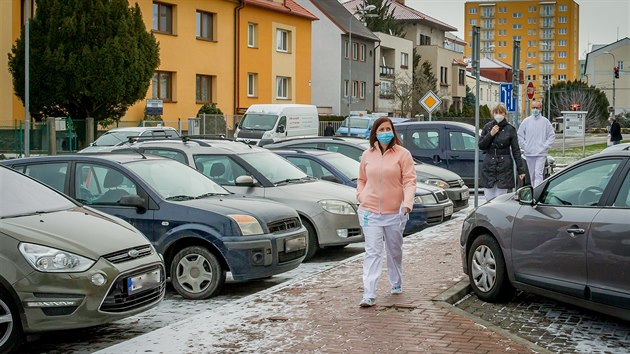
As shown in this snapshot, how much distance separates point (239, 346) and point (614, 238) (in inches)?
119

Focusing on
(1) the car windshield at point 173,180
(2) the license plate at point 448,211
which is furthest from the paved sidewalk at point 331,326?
(2) the license plate at point 448,211

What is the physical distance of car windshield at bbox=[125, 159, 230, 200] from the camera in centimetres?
1020

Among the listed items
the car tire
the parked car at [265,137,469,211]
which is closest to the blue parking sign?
the parked car at [265,137,469,211]

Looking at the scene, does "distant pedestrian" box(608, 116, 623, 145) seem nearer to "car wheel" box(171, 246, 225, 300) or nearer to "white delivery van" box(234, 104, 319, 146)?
"white delivery van" box(234, 104, 319, 146)

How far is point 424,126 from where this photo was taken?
22.4m

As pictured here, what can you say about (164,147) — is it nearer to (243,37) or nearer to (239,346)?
(239,346)

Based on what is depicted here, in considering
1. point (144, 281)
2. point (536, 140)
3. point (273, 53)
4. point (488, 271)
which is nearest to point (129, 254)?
point (144, 281)

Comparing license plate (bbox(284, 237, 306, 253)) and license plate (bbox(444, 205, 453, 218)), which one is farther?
license plate (bbox(444, 205, 453, 218))

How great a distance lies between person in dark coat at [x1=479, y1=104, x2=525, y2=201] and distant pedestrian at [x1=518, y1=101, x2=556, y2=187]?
2710 millimetres

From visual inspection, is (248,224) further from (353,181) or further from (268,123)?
(268,123)

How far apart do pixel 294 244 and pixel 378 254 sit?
1.84 meters

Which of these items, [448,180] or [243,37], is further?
[243,37]

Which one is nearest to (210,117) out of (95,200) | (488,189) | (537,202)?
(488,189)

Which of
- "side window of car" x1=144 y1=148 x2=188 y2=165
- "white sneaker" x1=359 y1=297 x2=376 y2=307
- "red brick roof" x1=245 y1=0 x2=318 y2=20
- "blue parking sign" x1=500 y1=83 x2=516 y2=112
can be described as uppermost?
"red brick roof" x1=245 y1=0 x2=318 y2=20
